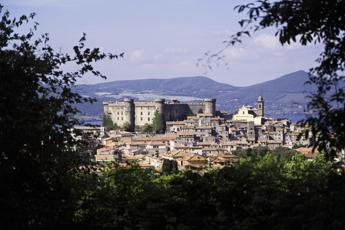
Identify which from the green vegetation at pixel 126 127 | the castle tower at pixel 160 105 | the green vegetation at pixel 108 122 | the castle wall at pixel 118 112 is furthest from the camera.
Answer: the green vegetation at pixel 108 122

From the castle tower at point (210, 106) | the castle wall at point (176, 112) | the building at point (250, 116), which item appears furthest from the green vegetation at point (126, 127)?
the building at point (250, 116)

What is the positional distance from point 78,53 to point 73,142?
3.10 feet

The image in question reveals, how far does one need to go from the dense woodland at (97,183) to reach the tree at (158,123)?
321 feet

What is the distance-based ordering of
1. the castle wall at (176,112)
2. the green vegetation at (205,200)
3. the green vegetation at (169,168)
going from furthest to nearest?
1. the castle wall at (176,112)
2. the green vegetation at (169,168)
3. the green vegetation at (205,200)

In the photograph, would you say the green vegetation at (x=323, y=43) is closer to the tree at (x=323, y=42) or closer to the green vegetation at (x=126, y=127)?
the tree at (x=323, y=42)

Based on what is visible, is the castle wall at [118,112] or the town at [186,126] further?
the castle wall at [118,112]

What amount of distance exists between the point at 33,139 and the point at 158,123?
333ft

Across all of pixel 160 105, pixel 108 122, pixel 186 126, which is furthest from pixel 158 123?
pixel 108 122

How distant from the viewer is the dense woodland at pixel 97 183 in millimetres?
5477

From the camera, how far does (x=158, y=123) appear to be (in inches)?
4240

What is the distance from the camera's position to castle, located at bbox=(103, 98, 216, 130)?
4274 inches

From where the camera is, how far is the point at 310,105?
15.1 ft

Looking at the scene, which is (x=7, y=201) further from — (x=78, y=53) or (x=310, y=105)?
(x=310, y=105)

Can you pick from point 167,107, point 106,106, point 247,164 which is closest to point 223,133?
point 167,107
